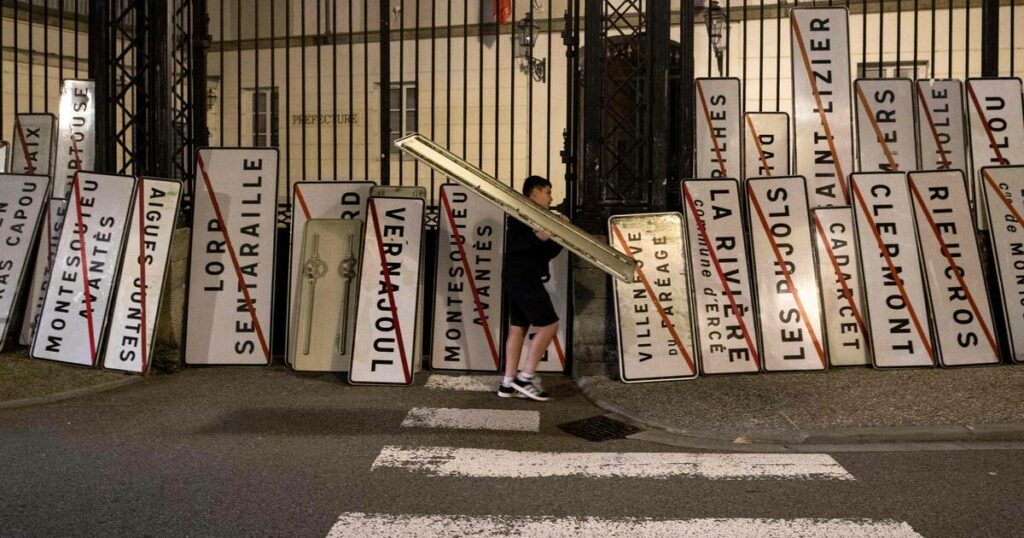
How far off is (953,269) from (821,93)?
2013mm

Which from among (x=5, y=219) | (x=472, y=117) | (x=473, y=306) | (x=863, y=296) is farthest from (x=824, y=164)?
(x=472, y=117)

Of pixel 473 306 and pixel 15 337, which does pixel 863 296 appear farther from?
pixel 15 337

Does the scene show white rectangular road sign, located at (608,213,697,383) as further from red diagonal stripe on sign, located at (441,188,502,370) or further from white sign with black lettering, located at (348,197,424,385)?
Result: white sign with black lettering, located at (348,197,424,385)

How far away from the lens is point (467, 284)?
8969mm

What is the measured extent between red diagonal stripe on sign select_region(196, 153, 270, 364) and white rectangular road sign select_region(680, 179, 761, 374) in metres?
3.95

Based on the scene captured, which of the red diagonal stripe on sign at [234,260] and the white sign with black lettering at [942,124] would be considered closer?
the red diagonal stripe on sign at [234,260]

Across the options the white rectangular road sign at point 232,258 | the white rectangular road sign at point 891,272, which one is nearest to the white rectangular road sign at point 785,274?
the white rectangular road sign at point 891,272

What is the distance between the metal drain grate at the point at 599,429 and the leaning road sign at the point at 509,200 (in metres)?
1.11

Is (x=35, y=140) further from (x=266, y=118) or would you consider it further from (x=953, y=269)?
(x=953, y=269)

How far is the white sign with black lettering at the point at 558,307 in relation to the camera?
891 cm

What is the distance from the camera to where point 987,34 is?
390 inches

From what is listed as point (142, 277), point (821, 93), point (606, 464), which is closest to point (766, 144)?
point (821, 93)

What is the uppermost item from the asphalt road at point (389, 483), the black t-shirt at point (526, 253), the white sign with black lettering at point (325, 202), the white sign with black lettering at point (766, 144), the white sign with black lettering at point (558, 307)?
the white sign with black lettering at point (766, 144)

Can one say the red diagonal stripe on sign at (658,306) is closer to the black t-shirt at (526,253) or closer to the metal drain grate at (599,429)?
the black t-shirt at (526,253)
